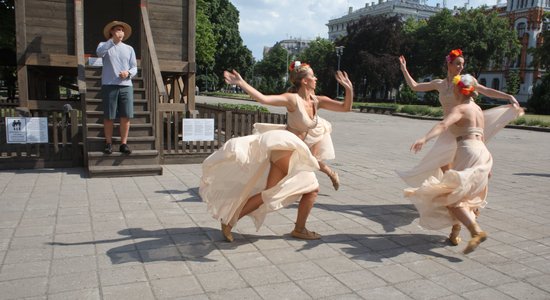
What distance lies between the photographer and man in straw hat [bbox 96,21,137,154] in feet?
26.7

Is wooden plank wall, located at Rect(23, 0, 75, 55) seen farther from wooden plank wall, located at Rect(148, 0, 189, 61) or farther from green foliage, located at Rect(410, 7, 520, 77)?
green foliage, located at Rect(410, 7, 520, 77)

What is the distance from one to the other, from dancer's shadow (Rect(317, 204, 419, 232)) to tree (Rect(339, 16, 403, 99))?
A: 50.5 meters

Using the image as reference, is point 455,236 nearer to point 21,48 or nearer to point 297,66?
point 297,66

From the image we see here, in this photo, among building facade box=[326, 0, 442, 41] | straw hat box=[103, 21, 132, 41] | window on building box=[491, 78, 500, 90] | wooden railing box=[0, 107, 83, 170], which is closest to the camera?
straw hat box=[103, 21, 132, 41]

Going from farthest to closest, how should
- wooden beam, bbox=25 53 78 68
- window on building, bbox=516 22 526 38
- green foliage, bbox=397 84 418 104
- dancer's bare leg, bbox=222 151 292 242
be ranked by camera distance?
1. window on building, bbox=516 22 526 38
2. green foliage, bbox=397 84 418 104
3. wooden beam, bbox=25 53 78 68
4. dancer's bare leg, bbox=222 151 292 242

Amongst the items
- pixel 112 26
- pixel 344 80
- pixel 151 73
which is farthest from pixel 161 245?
pixel 151 73

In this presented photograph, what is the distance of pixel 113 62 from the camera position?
8.12 metres

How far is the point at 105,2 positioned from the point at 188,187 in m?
9.62

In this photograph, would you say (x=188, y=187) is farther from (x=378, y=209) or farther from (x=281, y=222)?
(x=378, y=209)

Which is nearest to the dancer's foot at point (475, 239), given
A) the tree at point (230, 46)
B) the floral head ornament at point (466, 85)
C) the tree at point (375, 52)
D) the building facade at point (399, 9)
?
the floral head ornament at point (466, 85)

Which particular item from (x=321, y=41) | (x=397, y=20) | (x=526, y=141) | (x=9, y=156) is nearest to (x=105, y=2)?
(x=9, y=156)

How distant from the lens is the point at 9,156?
8.51 m

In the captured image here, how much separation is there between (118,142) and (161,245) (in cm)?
464

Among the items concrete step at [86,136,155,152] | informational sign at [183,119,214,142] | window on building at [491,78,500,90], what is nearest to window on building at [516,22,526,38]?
A: window on building at [491,78,500,90]
